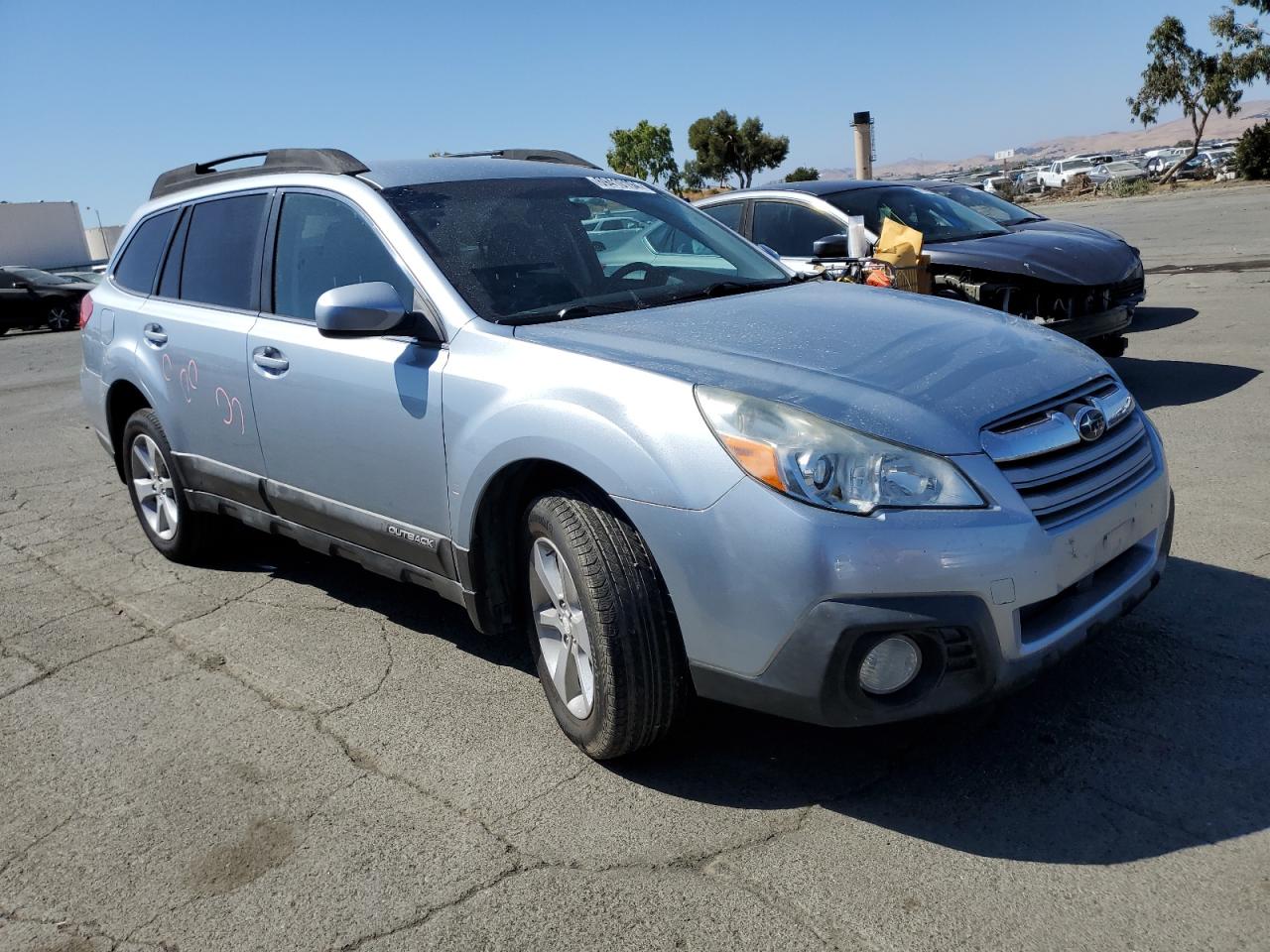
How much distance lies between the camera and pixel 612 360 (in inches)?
124

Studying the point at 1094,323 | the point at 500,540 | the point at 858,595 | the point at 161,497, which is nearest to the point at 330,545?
the point at 500,540

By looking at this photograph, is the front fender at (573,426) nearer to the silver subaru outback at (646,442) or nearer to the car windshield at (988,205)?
the silver subaru outback at (646,442)

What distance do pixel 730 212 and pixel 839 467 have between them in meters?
6.55

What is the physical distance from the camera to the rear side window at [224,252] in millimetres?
4633

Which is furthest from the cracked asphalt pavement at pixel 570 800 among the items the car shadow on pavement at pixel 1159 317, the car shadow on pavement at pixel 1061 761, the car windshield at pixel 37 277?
the car windshield at pixel 37 277

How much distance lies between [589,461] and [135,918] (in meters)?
1.63

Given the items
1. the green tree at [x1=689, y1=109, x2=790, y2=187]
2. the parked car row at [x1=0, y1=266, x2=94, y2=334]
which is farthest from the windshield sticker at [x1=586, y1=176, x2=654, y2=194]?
the green tree at [x1=689, y1=109, x2=790, y2=187]

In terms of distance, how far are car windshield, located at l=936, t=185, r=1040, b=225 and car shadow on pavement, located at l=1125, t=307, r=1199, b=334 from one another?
57.0 inches

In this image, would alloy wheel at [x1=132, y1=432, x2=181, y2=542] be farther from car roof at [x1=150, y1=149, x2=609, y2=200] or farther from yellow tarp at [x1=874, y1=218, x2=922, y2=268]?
yellow tarp at [x1=874, y1=218, x2=922, y2=268]

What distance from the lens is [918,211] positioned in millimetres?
8891

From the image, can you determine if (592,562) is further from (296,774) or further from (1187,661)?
(1187,661)

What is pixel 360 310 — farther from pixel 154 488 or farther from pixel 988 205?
pixel 988 205

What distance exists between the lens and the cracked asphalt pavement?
8.52ft

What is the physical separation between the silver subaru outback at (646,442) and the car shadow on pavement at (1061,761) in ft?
1.12
